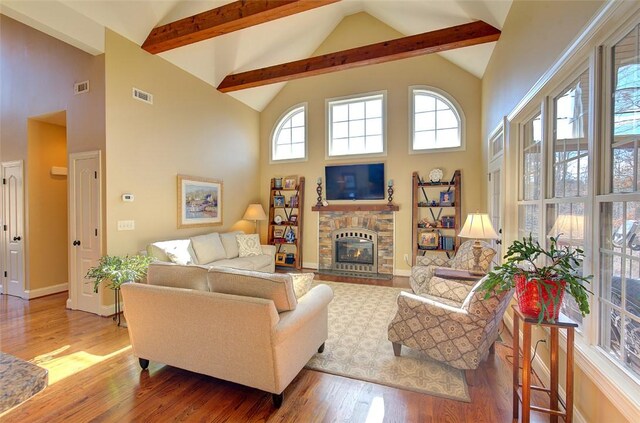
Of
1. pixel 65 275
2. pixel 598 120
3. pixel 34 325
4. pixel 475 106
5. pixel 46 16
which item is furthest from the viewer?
pixel 475 106

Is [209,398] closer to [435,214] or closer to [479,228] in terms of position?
[479,228]

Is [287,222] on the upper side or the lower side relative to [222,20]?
lower

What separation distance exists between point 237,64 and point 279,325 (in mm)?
5061

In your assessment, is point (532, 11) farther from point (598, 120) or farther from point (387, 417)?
point (387, 417)

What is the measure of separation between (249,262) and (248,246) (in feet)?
1.70

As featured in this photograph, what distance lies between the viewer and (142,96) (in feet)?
13.3

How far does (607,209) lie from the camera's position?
5.49ft

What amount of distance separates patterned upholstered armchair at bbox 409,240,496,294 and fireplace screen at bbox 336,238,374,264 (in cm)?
175

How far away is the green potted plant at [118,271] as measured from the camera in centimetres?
320

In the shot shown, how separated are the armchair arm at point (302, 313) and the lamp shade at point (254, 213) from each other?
3740 mm

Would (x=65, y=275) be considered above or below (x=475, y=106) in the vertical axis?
below

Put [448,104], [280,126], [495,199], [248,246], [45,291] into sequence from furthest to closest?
[280,126], [448,104], [248,246], [45,291], [495,199]

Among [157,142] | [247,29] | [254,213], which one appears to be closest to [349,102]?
[247,29]

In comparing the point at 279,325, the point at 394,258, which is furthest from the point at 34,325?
the point at 394,258
